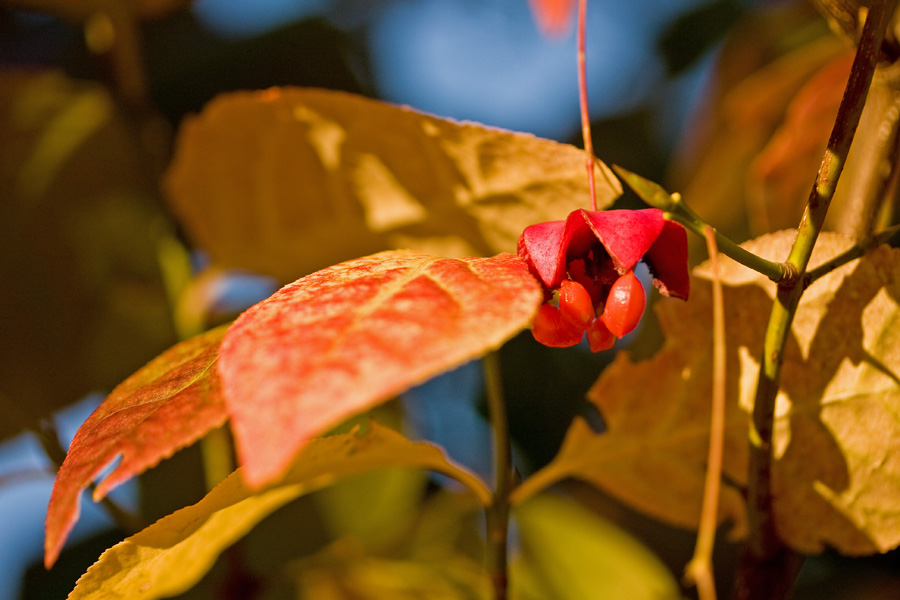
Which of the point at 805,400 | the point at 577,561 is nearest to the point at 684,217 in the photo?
the point at 805,400

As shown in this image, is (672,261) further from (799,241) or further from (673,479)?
(673,479)

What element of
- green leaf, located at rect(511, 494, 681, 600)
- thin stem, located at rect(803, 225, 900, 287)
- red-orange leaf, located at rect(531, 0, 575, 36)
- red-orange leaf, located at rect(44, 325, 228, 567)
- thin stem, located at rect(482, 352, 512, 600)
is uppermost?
red-orange leaf, located at rect(531, 0, 575, 36)

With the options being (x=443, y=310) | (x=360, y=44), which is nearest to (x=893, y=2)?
(x=443, y=310)

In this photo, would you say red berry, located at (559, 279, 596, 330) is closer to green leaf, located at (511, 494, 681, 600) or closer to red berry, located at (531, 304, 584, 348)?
red berry, located at (531, 304, 584, 348)

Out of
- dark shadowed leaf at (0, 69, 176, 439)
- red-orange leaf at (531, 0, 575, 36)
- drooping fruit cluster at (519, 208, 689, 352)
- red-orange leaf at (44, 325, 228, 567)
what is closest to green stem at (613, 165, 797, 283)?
drooping fruit cluster at (519, 208, 689, 352)

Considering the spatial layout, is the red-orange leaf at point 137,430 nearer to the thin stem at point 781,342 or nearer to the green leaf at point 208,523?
the green leaf at point 208,523

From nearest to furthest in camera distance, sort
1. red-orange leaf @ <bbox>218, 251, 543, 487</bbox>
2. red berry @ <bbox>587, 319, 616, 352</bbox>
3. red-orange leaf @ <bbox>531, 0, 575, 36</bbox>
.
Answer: red-orange leaf @ <bbox>218, 251, 543, 487</bbox> → red berry @ <bbox>587, 319, 616, 352</bbox> → red-orange leaf @ <bbox>531, 0, 575, 36</bbox>

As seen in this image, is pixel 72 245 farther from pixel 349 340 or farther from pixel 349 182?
pixel 349 340
